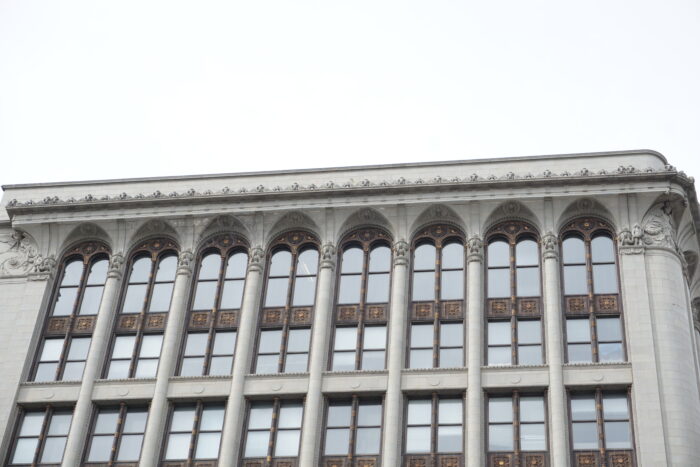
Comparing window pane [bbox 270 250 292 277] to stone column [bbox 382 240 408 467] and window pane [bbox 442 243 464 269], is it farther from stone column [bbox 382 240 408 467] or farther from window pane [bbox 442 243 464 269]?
window pane [bbox 442 243 464 269]

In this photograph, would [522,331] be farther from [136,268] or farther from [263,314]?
[136,268]

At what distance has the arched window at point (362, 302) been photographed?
150 ft

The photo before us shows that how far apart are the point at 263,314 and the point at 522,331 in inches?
420

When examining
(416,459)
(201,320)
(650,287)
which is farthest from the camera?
(201,320)

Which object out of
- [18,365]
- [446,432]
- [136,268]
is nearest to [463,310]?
[446,432]

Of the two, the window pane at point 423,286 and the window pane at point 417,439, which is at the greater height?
the window pane at point 423,286

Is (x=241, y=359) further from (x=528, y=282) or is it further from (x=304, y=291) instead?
(x=528, y=282)

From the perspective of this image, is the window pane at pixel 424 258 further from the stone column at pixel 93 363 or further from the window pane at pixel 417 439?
the stone column at pixel 93 363

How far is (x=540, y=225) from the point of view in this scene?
157 ft

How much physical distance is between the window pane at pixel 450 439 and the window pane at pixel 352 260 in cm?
853

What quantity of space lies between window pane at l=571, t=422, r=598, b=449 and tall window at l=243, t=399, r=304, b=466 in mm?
10337

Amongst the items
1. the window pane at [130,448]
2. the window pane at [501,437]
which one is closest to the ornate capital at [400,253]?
the window pane at [501,437]

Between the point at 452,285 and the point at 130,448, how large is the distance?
14.4 metres

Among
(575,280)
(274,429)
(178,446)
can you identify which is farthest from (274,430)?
(575,280)
